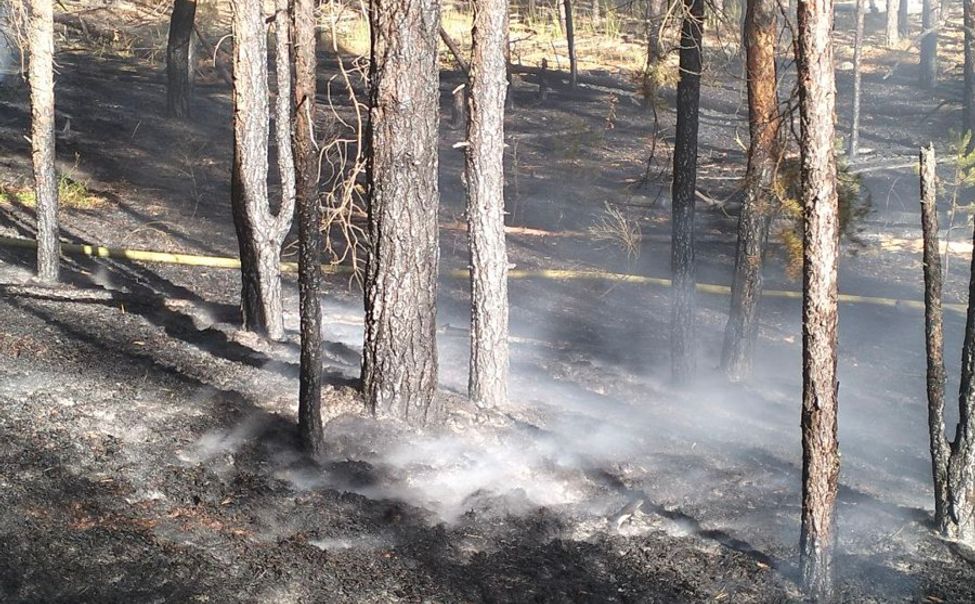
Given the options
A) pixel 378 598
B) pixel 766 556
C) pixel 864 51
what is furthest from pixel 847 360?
pixel 864 51

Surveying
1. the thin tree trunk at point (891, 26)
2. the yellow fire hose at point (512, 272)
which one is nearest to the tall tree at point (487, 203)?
the yellow fire hose at point (512, 272)

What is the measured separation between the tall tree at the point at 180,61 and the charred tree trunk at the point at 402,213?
13639mm

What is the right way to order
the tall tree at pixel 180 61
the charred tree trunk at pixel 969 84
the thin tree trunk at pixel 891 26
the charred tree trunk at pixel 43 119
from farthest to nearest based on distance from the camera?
the thin tree trunk at pixel 891 26
the charred tree trunk at pixel 969 84
the tall tree at pixel 180 61
the charred tree trunk at pixel 43 119

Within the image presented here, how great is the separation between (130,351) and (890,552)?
7281 mm

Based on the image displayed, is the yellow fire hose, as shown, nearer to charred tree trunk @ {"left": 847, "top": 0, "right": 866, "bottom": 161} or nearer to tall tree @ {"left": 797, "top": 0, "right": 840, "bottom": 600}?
tall tree @ {"left": 797, "top": 0, "right": 840, "bottom": 600}

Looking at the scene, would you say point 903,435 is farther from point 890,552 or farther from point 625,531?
point 625,531

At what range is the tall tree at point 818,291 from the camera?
647 centimetres

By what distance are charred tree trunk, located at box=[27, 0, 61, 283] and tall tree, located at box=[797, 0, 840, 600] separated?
27.9 feet

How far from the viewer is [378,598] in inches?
261

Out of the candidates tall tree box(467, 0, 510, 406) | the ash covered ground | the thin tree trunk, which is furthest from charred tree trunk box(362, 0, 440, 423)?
the thin tree trunk

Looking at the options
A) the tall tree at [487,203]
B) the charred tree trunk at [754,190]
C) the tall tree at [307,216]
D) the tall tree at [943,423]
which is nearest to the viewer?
the tall tree at [307,216]

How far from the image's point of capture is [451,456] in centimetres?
902

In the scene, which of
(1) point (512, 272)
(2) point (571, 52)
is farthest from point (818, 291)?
(2) point (571, 52)

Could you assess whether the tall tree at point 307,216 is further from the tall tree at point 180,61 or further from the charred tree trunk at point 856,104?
the charred tree trunk at point 856,104
